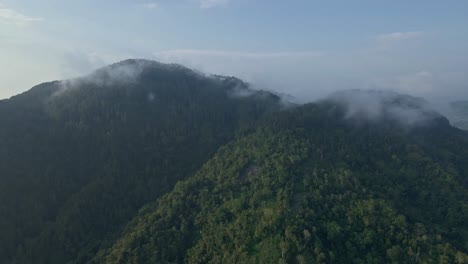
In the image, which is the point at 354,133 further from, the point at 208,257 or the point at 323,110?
the point at 208,257

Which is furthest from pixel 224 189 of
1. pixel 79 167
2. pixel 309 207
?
pixel 79 167

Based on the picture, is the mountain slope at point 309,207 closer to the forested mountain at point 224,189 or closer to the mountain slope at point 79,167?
the forested mountain at point 224,189

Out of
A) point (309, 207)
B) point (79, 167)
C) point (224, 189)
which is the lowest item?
point (224, 189)

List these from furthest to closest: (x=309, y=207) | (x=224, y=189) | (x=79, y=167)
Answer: (x=79, y=167), (x=224, y=189), (x=309, y=207)

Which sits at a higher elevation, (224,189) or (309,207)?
(309,207)

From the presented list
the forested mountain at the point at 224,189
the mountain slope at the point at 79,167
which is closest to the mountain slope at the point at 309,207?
the forested mountain at the point at 224,189

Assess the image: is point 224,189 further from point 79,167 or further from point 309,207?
point 79,167

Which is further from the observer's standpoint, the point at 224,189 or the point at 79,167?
the point at 79,167
